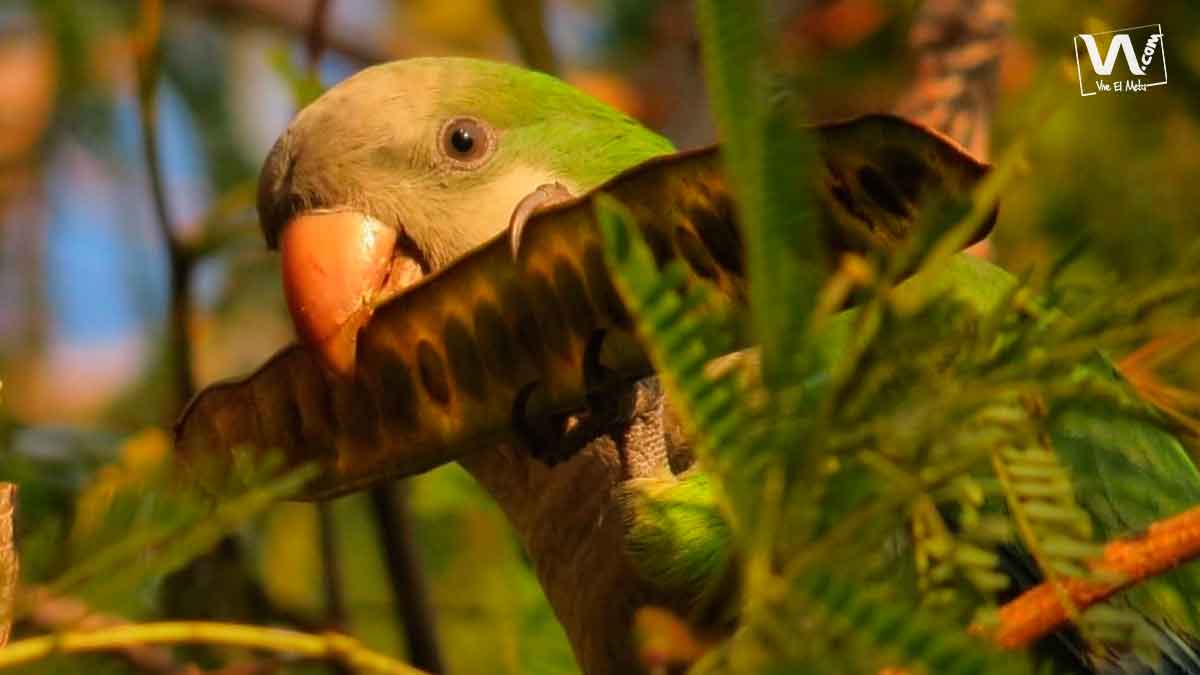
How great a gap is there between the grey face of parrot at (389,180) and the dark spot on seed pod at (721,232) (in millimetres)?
767

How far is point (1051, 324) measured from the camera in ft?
2.44

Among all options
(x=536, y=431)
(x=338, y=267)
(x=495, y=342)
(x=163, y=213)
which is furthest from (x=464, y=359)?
(x=163, y=213)

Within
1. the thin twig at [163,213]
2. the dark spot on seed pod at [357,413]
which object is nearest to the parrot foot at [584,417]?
the dark spot on seed pod at [357,413]

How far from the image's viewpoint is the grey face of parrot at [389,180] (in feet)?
5.29

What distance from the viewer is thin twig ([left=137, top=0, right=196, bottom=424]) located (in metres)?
1.83

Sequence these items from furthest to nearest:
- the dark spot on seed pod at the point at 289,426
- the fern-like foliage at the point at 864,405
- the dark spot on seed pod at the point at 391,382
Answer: the dark spot on seed pod at the point at 289,426, the dark spot on seed pod at the point at 391,382, the fern-like foliage at the point at 864,405

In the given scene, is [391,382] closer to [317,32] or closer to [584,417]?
[584,417]

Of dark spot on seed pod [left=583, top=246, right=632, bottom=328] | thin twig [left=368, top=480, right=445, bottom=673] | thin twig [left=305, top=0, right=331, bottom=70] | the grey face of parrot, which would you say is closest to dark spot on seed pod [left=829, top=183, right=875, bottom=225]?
dark spot on seed pod [left=583, top=246, right=632, bottom=328]

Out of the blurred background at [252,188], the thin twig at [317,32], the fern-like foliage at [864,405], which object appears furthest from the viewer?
the thin twig at [317,32]

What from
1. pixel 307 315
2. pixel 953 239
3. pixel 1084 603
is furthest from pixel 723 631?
pixel 307 315

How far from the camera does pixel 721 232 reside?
0.84m

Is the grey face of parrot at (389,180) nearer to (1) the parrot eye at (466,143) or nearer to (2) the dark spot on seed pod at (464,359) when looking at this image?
(1) the parrot eye at (466,143)

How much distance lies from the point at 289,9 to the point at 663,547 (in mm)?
2761

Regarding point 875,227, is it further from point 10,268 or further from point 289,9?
point 10,268
